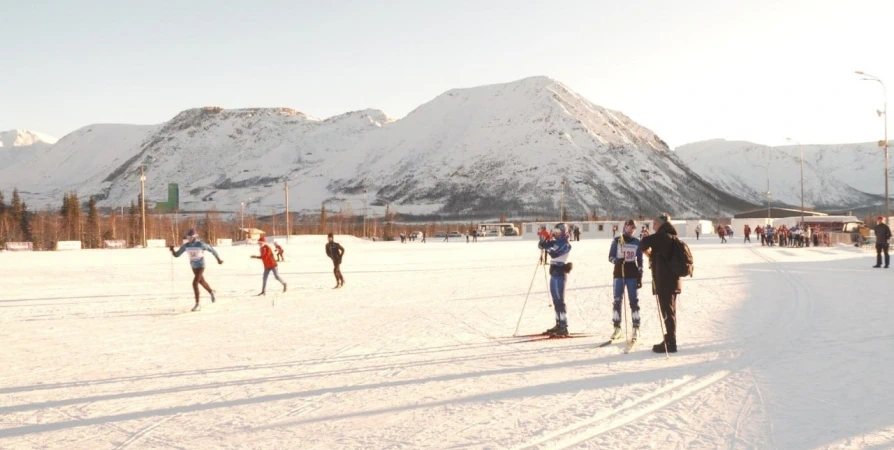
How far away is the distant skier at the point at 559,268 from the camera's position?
9062mm

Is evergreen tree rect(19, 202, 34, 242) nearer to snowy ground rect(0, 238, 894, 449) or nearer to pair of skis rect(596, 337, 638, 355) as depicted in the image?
snowy ground rect(0, 238, 894, 449)

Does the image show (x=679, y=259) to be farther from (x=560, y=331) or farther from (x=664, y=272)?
(x=560, y=331)

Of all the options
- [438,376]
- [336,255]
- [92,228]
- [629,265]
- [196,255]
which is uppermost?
[92,228]

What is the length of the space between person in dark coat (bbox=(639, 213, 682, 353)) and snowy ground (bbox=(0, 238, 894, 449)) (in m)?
0.50

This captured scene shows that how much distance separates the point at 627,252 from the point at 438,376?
330 cm

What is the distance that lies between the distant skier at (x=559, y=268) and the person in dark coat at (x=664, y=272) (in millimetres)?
1375

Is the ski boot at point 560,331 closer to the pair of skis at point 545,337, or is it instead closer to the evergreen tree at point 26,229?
the pair of skis at point 545,337

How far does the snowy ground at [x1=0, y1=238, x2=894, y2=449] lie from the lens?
5055 mm

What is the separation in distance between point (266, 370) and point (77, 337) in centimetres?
449

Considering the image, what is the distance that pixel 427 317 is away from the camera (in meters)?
11.6

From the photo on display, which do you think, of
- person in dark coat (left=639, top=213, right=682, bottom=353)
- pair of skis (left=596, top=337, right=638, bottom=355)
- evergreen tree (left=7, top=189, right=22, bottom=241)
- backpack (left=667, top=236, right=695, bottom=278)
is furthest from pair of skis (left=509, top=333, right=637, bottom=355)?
evergreen tree (left=7, top=189, right=22, bottom=241)

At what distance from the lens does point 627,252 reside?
8.55m

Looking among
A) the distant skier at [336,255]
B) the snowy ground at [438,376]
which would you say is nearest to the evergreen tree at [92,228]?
the distant skier at [336,255]

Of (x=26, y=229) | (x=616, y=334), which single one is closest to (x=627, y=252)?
(x=616, y=334)
